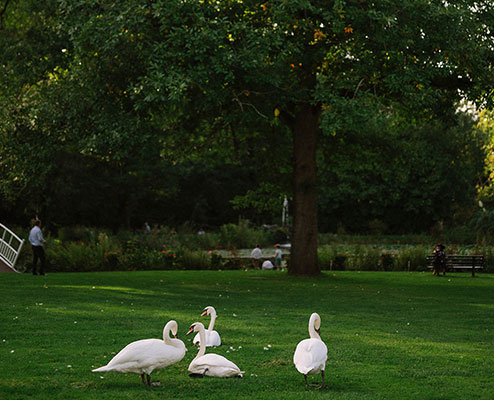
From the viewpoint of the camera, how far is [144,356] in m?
7.36

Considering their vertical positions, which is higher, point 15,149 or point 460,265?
point 15,149

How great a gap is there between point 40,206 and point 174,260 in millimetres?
13380

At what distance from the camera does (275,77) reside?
18.7 m

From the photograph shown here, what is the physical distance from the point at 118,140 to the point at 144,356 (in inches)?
472

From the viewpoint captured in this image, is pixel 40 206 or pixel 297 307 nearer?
pixel 297 307

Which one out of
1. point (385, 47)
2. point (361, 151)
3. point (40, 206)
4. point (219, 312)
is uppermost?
point (385, 47)

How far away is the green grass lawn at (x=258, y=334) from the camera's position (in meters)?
7.85

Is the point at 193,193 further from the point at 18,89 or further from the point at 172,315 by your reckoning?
the point at 172,315

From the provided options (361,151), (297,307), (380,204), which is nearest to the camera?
(297,307)

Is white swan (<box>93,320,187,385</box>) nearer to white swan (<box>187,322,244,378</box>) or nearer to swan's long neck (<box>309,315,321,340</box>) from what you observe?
white swan (<box>187,322,244,378</box>)

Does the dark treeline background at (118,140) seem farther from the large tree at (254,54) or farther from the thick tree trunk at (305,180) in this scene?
the thick tree trunk at (305,180)

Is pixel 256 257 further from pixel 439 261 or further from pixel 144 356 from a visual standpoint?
pixel 144 356

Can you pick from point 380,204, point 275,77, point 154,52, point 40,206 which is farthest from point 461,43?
point 380,204

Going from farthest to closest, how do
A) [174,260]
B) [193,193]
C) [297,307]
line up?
[193,193] → [174,260] → [297,307]
